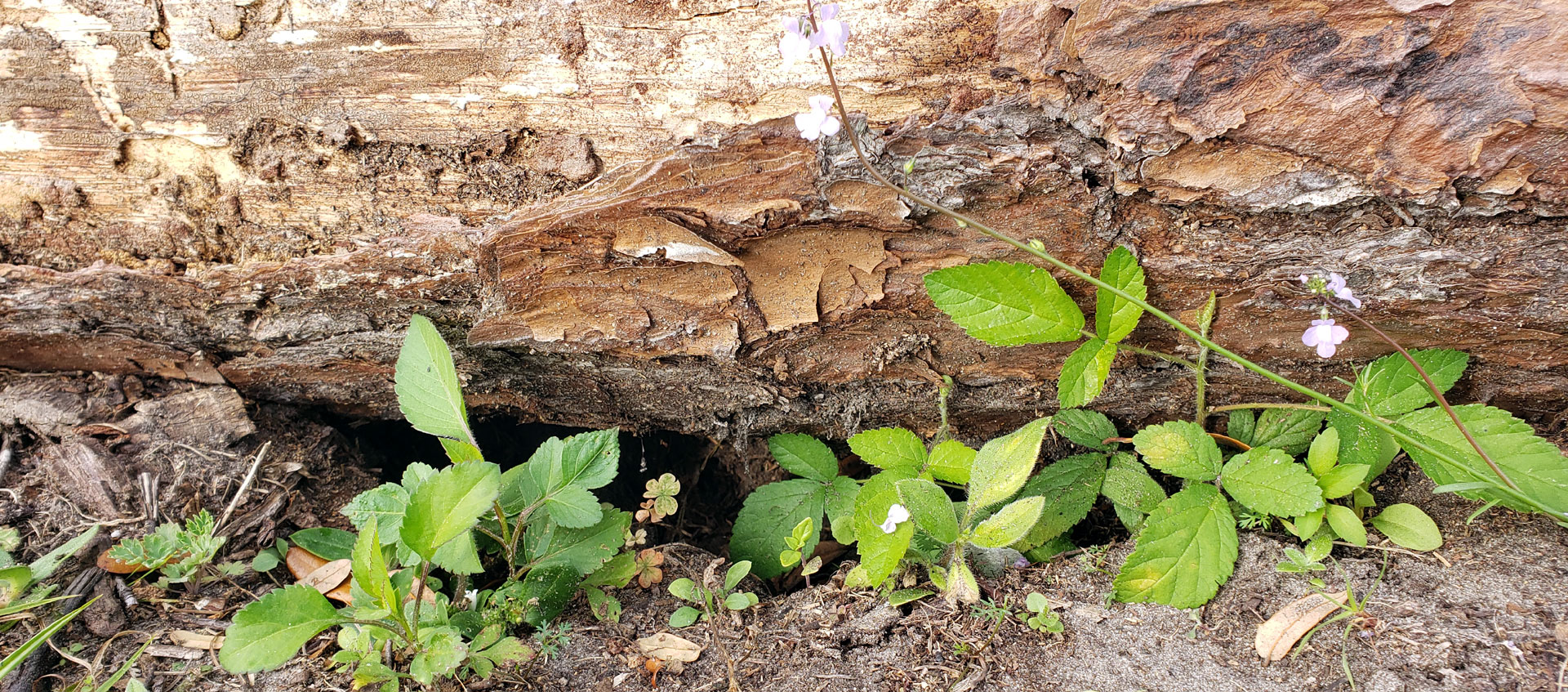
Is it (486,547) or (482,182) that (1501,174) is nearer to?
(482,182)

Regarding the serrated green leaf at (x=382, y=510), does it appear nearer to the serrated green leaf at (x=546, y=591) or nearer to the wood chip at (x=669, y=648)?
the serrated green leaf at (x=546, y=591)

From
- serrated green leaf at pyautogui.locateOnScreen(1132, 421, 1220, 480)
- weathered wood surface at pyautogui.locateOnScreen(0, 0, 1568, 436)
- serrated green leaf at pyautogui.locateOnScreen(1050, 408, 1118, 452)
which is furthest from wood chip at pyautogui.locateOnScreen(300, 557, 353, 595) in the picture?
serrated green leaf at pyautogui.locateOnScreen(1132, 421, 1220, 480)

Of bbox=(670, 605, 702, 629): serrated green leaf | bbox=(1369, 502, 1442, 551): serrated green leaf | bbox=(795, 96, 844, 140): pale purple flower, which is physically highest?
bbox=(795, 96, 844, 140): pale purple flower

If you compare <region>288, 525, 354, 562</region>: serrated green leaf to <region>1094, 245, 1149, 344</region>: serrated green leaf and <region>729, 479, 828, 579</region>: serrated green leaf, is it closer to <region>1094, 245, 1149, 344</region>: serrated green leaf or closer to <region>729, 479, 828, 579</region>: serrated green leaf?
<region>729, 479, 828, 579</region>: serrated green leaf

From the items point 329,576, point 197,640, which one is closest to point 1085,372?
point 329,576

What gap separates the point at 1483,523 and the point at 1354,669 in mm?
523

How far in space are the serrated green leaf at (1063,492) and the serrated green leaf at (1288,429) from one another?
13.8 inches

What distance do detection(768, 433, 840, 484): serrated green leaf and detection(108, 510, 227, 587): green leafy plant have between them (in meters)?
1.35

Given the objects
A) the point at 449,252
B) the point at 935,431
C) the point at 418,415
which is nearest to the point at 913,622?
the point at 935,431

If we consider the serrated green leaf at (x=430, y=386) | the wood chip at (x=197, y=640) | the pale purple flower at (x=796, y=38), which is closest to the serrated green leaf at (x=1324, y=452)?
the pale purple flower at (x=796, y=38)

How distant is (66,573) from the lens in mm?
1816

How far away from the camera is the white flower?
5.42ft

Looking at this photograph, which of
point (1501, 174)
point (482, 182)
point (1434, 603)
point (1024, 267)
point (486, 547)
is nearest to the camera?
point (1501, 174)

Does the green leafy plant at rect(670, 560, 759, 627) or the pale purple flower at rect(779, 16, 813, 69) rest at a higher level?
the pale purple flower at rect(779, 16, 813, 69)
